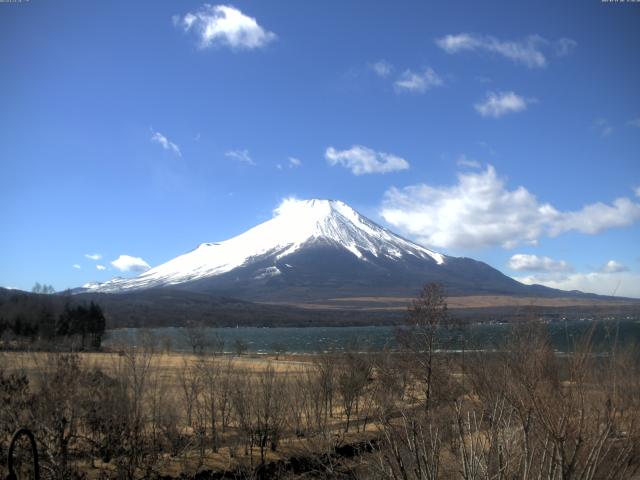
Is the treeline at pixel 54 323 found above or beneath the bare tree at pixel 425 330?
beneath

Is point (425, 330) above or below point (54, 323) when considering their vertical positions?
above

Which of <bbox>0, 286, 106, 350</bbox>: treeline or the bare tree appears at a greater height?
the bare tree

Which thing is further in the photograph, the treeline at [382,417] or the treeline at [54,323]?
the treeline at [54,323]

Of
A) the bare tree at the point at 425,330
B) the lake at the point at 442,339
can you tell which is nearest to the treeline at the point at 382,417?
the bare tree at the point at 425,330

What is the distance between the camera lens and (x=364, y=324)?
196m

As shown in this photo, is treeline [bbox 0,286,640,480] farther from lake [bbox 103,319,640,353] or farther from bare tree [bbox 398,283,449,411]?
lake [bbox 103,319,640,353]

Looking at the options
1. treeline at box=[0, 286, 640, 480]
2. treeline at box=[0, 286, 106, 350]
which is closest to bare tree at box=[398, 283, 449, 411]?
treeline at box=[0, 286, 640, 480]

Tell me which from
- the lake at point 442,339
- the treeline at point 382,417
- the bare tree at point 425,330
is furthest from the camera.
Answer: the bare tree at point 425,330

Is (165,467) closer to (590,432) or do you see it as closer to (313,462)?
(313,462)

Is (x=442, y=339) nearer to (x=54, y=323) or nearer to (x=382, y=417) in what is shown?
(x=382, y=417)

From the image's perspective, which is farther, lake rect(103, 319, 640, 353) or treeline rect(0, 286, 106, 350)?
treeline rect(0, 286, 106, 350)

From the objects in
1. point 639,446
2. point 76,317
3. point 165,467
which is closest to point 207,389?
point 165,467

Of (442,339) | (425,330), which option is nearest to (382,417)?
(425,330)

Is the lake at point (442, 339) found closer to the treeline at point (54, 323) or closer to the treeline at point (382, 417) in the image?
the treeline at point (382, 417)
